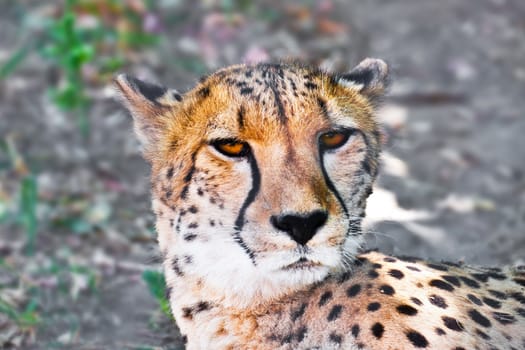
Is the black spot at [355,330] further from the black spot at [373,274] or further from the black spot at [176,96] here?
the black spot at [176,96]

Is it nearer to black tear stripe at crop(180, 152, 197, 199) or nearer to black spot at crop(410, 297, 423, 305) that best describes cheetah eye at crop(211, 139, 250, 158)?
black tear stripe at crop(180, 152, 197, 199)

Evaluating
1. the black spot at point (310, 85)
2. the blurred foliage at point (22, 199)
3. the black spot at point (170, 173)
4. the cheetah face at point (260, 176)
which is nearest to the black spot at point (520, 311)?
the cheetah face at point (260, 176)

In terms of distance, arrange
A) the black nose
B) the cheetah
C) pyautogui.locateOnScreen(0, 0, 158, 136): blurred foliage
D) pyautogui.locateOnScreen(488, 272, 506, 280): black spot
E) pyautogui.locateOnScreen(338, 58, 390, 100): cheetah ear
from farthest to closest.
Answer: pyautogui.locateOnScreen(0, 0, 158, 136): blurred foliage
pyautogui.locateOnScreen(338, 58, 390, 100): cheetah ear
pyautogui.locateOnScreen(488, 272, 506, 280): black spot
the cheetah
the black nose

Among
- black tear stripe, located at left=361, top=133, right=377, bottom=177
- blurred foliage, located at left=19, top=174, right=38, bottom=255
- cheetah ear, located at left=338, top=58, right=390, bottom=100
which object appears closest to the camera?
black tear stripe, located at left=361, top=133, right=377, bottom=177

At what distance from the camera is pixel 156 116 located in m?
3.33

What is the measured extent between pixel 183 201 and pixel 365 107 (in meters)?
0.80

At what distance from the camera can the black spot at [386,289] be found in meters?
2.92

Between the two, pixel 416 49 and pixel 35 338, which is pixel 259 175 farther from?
pixel 416 49

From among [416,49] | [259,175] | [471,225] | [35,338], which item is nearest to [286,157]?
[259,175]

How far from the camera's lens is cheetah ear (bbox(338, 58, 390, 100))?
3.38 metres

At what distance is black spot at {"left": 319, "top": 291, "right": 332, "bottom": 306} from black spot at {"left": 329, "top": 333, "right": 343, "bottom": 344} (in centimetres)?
12

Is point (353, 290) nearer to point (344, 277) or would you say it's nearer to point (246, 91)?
point (344, 277)

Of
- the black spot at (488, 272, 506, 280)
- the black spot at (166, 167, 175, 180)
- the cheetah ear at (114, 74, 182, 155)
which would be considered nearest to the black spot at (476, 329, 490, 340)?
the black spot at (488, 272, 506, 280)

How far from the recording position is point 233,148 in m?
2.99
